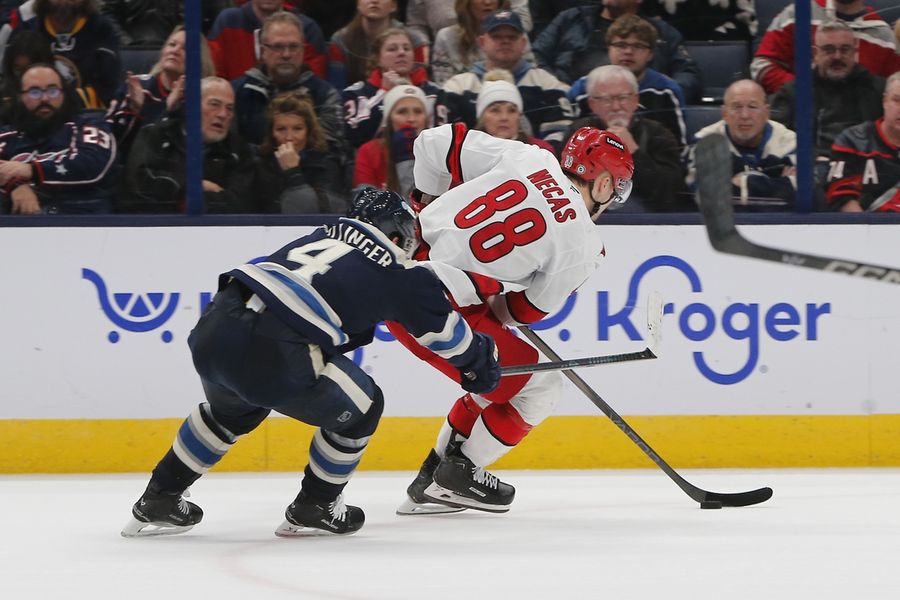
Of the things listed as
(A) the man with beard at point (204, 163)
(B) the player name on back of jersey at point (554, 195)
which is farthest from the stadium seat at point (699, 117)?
(A) the man with beard at point (204, 163)

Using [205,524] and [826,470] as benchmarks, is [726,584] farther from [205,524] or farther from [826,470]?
[826,470]

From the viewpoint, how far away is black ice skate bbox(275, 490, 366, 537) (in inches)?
140

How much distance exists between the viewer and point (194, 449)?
11.4 feet

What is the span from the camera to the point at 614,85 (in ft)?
16.0

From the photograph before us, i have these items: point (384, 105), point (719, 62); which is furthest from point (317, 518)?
point (719, 62)

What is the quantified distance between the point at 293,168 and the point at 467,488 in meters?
1.46

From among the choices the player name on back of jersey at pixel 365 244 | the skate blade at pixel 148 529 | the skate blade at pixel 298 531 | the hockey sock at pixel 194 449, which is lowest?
the skate blade at pixel 298 531

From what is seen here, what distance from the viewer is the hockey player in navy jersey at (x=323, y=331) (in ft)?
10.7

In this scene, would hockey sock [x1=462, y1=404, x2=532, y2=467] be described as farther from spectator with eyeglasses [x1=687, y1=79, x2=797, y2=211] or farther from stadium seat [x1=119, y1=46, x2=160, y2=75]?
stadium seat [x1=119, y1=46, x2=160, y2=75]

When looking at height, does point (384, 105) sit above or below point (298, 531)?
above

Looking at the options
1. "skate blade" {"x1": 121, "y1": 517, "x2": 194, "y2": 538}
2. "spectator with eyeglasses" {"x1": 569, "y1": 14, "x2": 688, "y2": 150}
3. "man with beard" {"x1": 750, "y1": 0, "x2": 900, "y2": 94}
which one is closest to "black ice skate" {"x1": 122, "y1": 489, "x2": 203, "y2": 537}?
"skate blade" {"x1": 121, "y1": 517, "x2": 194, "y2": 538}

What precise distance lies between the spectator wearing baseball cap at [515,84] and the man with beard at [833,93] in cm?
77

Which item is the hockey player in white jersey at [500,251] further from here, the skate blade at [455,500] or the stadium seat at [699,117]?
the stadium seat at [699,117]

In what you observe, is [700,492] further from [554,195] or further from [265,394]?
[265,394]
